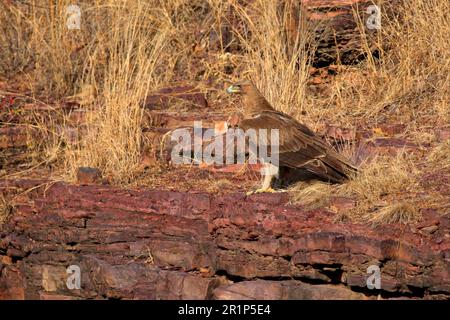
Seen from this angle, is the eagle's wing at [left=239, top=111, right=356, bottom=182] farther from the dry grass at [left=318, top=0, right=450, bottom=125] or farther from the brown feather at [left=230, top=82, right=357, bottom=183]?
the dry grass at [left=318, top=0, right=450, bottom=125]

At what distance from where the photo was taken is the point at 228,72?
11.6 metres

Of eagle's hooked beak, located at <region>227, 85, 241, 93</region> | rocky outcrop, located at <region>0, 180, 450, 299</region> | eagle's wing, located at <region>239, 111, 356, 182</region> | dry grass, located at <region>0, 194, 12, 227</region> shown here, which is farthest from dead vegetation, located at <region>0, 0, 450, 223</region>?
eagle's hooked beak, located at <region>227, 85, 241, 93</region>

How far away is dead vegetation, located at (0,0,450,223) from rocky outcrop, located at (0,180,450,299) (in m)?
0.28

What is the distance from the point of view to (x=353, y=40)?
1087cm

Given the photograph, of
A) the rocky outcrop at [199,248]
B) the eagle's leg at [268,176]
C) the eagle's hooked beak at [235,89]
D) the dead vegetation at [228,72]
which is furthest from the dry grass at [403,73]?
the rocky outcrop at [199,248]

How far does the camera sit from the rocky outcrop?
6742 millimetres

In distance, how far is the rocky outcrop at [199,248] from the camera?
6742mm

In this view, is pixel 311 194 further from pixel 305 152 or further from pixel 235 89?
pixel 235 89

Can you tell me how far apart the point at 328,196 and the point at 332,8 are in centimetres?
403

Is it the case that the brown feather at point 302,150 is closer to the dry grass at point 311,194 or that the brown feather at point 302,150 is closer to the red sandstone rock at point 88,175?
the dry grass at point 311,194

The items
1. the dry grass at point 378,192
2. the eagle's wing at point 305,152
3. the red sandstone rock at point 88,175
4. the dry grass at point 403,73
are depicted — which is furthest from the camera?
the dry grass at point 403,73

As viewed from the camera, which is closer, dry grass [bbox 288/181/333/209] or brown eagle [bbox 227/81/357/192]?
dry grass [bbox 288/181/333/209]

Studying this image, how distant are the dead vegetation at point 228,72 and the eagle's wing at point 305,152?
0.53ft

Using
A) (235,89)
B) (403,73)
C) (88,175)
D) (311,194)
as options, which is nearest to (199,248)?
(311,194)
